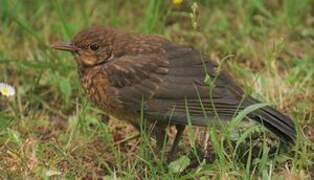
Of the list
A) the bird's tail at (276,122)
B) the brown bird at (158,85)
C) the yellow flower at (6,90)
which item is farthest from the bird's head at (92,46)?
the bird's tail at (276,122)

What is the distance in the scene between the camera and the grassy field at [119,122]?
543cm

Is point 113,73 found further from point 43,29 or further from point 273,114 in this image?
point 43,29

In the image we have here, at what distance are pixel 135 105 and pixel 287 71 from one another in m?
1.78

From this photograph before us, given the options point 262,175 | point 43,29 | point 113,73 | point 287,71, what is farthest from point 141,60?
point 43,29

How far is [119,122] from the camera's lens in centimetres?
652

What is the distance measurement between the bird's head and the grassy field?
35 centimetres

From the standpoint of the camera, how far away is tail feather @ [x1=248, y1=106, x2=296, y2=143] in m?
5.51

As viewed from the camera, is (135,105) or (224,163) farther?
(135,105)

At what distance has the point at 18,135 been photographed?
233 inches

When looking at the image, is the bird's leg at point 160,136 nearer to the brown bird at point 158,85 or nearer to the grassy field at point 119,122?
the brown bird at point 158,85

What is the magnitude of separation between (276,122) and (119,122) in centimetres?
145

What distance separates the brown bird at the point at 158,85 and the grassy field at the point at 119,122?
0.51 ft

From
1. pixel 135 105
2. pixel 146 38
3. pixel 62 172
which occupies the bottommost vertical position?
pixel 62 172

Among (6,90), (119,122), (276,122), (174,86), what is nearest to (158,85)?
(174,86)
